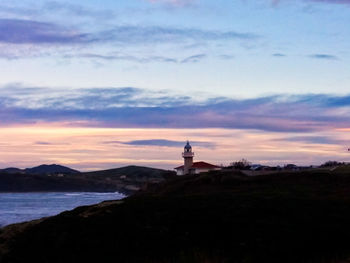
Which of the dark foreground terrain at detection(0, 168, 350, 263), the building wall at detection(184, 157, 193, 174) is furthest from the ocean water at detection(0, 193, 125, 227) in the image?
the dark foreground terrain at detection(0, 168, 350, 263)

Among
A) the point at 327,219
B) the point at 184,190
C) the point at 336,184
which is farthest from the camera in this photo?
the point at 184,190

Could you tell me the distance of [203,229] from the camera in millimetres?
26406

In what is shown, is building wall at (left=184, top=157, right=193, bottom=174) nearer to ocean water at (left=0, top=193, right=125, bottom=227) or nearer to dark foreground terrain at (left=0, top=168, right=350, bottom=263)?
ocean water at (left=0, top=193, right=125, bottom=227)

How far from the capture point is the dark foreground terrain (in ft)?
75.4

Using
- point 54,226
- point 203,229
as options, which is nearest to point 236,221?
point 203,229

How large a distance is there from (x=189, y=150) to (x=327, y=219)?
69.5 meters

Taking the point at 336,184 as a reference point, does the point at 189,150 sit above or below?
above

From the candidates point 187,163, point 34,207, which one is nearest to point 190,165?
point 187,163

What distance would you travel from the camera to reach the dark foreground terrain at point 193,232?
23.0m

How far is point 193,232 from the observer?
26047mm

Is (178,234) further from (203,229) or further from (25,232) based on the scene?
(25,232)

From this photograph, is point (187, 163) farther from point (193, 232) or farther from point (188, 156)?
point (193, 232)

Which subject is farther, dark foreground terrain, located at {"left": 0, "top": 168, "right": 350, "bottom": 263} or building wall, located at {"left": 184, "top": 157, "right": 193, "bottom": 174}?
building wall, located at {"left": 184, "top": 157, "right": 193, "bottom": 174}

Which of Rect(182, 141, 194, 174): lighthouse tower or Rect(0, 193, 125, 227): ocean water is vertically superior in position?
Rect(182, 141, 194, 174): lighthouse tower
